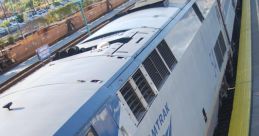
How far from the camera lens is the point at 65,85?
4.79m

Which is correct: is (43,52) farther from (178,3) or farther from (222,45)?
(178,3)

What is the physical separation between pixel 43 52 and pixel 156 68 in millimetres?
15949

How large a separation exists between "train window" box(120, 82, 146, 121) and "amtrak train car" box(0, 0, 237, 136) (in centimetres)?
1

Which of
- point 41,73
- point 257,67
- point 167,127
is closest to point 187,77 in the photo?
point 167,127

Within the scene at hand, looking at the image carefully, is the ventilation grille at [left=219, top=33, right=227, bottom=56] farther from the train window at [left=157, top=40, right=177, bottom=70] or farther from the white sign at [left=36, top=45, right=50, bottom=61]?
the white sign at [left=36, top=45, right=50, bottom=61]

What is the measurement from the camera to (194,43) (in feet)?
27.1

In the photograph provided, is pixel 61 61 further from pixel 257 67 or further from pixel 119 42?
pixel 257 67

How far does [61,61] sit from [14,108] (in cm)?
203

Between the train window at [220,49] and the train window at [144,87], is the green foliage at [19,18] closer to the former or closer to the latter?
the train window at [220,49]

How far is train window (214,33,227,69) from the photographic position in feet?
34.1

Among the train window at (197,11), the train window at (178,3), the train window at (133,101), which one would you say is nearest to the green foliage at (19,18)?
the train window at (178,3)

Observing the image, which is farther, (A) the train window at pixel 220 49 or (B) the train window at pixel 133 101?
(A) the train window at pixel 220 49

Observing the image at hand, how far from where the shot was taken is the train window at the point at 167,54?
6589 mm

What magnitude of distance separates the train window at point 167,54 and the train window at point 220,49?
12.0ft
